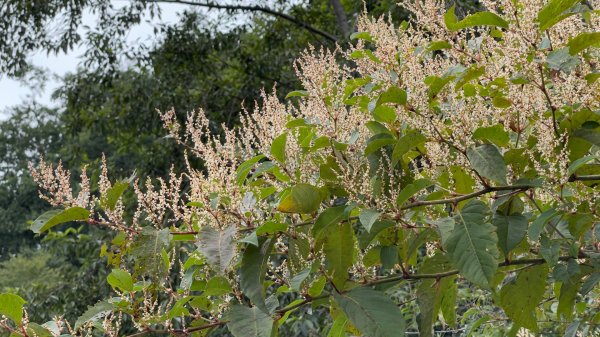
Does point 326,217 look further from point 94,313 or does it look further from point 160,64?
point 160,64

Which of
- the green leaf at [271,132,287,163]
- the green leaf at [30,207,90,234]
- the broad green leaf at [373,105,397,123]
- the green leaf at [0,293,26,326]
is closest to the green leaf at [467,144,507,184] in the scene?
the broad green leaf at [373,105,397,123]

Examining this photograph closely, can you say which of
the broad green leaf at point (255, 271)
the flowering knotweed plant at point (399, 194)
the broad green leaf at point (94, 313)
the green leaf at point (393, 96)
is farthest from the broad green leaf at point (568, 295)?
the broad green leaf at point (94, 313)

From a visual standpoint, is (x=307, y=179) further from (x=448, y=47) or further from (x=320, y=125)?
(x=448, y=47)

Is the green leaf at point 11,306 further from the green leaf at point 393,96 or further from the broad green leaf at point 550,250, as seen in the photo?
the broad green leaf at point 550,250

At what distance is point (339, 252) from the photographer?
1546mm

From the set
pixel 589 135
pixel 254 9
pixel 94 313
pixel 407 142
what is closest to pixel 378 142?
pixel 407 142

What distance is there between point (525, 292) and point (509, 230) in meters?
0.22

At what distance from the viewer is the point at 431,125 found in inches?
58.4

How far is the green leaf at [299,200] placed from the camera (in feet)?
4.86

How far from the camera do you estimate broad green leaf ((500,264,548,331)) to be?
164cm

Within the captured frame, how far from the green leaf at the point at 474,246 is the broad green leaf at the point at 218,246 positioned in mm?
377

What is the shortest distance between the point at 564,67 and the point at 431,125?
0.87 ft

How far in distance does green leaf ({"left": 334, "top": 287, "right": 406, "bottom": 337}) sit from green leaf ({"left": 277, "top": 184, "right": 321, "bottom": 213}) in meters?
0.17

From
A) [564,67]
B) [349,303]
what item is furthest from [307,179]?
[564,67]
